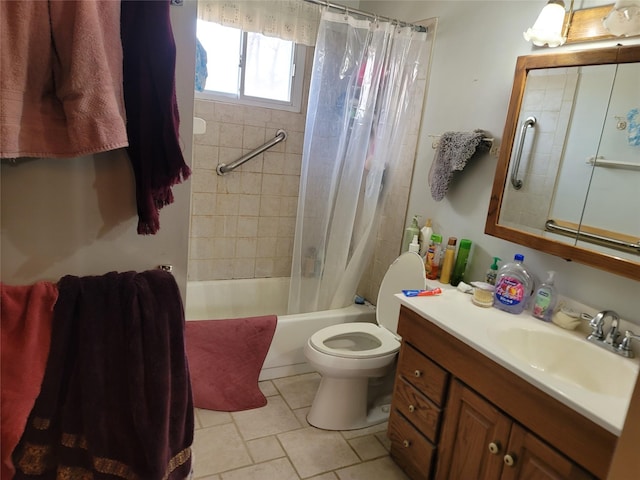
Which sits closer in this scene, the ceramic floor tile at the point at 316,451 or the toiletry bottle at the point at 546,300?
the toiletry bottle at the point at 546,300

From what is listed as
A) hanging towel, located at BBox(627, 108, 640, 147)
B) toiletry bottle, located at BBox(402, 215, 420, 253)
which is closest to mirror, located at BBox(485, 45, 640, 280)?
hanging towel, located at BBox(627, 108, 640, 147)

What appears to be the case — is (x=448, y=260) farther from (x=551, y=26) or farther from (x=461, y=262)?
(x=551, y=26)

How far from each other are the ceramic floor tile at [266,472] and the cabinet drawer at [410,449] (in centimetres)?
46

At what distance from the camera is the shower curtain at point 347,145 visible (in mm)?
2283

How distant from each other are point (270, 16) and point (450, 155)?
3.86 feet

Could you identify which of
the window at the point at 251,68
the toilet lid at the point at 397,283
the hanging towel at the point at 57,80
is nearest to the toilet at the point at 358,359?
the toilet lid at the point at 397,283

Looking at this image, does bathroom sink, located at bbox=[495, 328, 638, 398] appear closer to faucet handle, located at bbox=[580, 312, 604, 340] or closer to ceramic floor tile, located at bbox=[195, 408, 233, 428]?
faucet handle, located at bbox=[580, 312, 604, 340]

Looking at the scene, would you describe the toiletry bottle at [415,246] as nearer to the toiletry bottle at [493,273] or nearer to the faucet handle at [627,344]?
the toiletry bottle at [493,273]

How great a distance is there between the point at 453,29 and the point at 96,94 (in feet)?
6.71

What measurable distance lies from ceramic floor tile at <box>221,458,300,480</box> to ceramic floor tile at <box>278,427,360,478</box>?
4 cm

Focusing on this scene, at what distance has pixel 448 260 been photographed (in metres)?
2.14

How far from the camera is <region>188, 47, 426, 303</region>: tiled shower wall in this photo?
2693 mm

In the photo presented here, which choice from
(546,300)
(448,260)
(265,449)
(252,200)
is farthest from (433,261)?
(252,200)

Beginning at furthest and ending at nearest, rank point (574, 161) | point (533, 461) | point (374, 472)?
point (374, 472) < point (574, 161) < point (533, 461)
